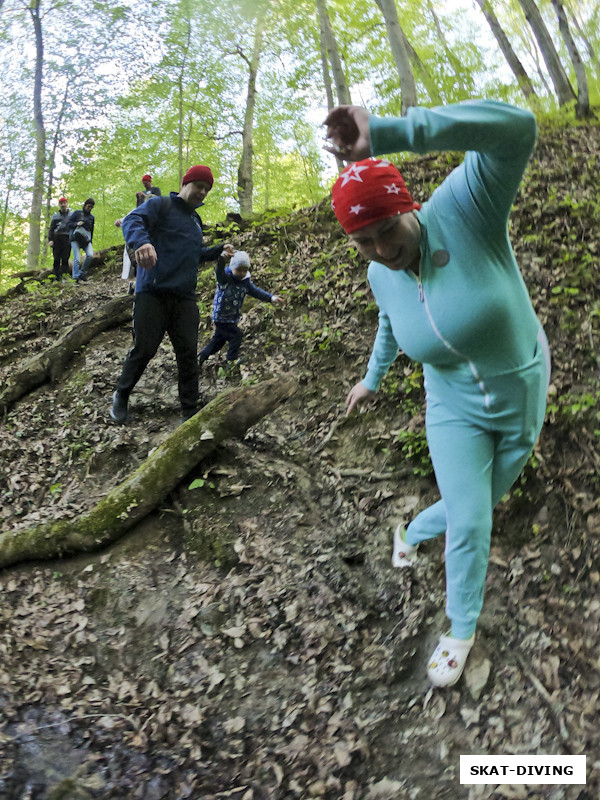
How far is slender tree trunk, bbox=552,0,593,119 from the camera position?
27.2 ft

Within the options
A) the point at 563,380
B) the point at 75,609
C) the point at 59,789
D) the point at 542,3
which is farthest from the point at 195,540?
the point at 542,3

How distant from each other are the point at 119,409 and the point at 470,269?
4357 mm

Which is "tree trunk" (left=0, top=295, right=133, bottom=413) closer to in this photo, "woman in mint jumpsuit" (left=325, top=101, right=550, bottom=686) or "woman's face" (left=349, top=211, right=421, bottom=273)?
"woman in mint jumpsuit" (left=325, top=101, right=550, bottom=686)

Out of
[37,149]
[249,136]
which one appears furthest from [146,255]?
[37,149]

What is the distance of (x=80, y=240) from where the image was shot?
1076 centimetres

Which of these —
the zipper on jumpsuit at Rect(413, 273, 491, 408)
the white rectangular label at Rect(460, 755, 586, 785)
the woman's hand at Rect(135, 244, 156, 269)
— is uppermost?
the woman's hand at Rect(135, 244, 156, 269)

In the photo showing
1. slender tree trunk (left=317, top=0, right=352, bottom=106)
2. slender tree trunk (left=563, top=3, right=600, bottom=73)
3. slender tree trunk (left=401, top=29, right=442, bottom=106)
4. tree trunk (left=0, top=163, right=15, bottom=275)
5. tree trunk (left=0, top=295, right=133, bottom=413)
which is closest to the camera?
tree trunk (left=0, top=295, right=133, bottom=413)

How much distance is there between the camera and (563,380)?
4055mm

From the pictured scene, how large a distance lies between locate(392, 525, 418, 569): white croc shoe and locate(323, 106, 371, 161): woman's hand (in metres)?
2.43

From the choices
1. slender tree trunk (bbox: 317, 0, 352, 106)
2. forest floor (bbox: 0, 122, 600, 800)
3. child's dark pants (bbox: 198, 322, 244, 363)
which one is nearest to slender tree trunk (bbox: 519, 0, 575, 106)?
slender tree trunk (bbox: 317, 0, 352, 106)

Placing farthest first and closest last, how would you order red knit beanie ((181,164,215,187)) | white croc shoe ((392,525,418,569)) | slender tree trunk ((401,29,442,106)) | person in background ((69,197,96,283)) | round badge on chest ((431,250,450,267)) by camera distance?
slender tree trunk ((401,29,442,106))
person in background ((69,197,96,283))
red knit beanie ((181,164,215,187))
white croc shoe ((392,525,418,569))
round badge on chest ((431,250,450,267))

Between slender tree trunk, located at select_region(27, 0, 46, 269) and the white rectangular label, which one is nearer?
the white rectangular label

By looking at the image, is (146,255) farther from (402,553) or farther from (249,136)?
(249,136)

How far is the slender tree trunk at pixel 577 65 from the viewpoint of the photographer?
8.28 m
